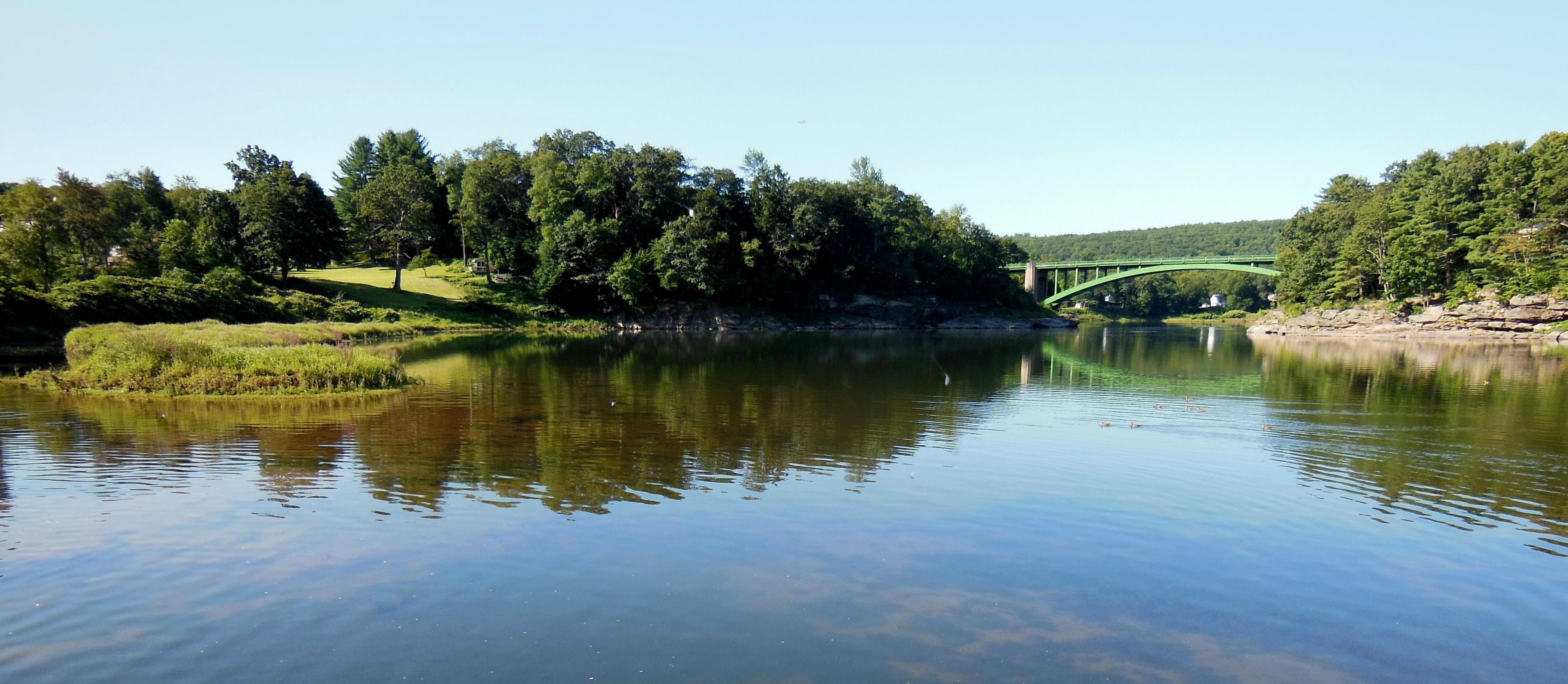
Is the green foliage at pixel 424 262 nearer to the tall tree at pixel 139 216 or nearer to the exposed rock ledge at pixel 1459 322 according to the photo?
the tall tree at pixel 139 216

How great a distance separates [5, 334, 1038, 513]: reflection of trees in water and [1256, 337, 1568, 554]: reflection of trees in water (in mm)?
10294

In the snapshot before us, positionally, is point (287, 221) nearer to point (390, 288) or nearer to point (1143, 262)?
point (390, 288)

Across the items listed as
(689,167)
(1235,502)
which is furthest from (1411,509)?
(689,167)

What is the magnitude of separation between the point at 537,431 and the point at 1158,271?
122 meters

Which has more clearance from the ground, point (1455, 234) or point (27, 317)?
point (1455, 234)

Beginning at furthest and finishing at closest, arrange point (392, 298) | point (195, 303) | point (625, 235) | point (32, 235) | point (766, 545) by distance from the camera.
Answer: point (625, 235) → point (392, 298) → point (32, 235) → point (195, 303) → point (766, 545)

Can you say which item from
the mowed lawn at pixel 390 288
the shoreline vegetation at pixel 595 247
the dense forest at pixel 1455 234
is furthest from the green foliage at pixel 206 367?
the dense forest at pixel 1455 234

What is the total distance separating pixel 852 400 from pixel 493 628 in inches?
860

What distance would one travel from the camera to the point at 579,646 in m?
8.79

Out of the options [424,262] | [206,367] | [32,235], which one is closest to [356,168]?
[424,262]

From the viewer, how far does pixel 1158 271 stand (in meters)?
124

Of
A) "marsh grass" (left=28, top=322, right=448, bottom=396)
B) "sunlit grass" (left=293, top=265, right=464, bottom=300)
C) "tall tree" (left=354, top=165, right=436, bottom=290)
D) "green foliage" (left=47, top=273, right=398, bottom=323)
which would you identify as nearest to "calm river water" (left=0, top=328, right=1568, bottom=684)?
"marsh grass" (left=28, top=322, right=448, bottom=396)

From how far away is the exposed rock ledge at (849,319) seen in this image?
9381 cm

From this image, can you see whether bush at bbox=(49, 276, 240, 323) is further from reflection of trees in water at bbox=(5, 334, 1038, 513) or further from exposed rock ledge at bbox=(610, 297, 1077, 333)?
exposed rock ledge at bbox=(610, 297, 1077, 333)
